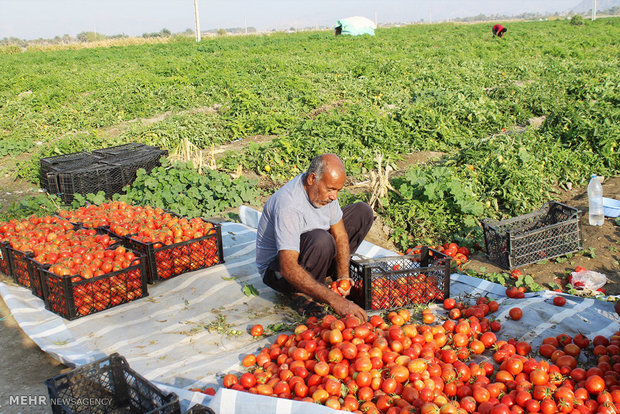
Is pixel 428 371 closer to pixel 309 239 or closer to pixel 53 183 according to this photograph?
pixel 309 239

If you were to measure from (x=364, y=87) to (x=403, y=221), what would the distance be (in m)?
8.49

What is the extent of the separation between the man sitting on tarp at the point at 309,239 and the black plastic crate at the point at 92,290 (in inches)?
43.6

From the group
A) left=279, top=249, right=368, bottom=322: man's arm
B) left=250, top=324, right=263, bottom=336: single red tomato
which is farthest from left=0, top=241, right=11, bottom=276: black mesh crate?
left=279, top=249, right=368, bottom=322: man's arm

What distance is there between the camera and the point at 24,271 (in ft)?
16.4

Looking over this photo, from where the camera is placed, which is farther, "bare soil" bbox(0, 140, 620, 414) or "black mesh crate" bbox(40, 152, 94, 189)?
"black mesh crate" bbox(40, 152, 94, 189)

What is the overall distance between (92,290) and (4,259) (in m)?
1.53

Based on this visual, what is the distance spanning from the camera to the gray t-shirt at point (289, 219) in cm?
414

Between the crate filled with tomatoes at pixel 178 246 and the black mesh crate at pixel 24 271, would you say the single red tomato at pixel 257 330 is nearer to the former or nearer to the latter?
the crate filled with tomatoes at pixel 178 246

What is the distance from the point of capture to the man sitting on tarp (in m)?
3.99

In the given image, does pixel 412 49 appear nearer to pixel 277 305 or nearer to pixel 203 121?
pixel 203 121

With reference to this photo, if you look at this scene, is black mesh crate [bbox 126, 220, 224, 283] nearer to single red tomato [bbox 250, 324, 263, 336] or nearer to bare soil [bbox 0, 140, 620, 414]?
bare soil [bbox 0, 140, 620, 414]

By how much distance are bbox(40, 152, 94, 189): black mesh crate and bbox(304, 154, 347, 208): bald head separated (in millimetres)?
5061

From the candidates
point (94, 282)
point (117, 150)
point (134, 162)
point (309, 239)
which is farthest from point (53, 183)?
point (309, 239)

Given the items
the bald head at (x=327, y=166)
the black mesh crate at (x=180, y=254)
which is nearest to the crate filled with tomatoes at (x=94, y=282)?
the black mesh crate at (x=180, y=254)
